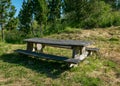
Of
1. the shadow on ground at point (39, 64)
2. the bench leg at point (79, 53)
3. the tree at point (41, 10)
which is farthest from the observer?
the tree at point (41, 10)

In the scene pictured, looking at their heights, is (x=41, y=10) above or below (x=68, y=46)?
above

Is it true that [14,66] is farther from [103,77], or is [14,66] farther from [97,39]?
[97,39]

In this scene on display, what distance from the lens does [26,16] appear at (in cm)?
2308

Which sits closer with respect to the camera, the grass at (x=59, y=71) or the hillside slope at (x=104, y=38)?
the grass at (x=59, y=71)

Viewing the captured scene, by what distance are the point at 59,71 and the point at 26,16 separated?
17.8m

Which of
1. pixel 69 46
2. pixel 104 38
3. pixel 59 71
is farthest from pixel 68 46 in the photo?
pixel 104 38

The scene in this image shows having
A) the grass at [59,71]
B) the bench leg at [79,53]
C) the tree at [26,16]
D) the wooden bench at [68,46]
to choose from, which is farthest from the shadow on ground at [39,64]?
the tree at [26,16]

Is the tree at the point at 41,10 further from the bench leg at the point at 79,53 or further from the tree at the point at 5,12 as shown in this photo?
the bench leg at the point at 79,53

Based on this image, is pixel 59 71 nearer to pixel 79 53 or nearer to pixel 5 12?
pixel 79 53

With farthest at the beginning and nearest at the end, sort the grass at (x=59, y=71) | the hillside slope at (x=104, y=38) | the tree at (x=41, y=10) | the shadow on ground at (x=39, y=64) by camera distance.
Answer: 1. the tree at (x=41, y=10)
2. the hillside slope at (x=104, y=38)
3. the shadow on ground at (x=39, y=64)
4. the grass at (x=59, y=71)

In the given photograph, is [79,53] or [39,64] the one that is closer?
[39,64]

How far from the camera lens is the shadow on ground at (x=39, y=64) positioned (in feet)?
20.1

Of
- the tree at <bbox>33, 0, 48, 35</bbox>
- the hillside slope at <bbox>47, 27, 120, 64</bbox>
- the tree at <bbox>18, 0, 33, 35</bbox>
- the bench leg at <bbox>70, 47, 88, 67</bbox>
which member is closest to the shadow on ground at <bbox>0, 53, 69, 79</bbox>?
the bench leg at <bbox>70, 47, 88, 67</bbox>

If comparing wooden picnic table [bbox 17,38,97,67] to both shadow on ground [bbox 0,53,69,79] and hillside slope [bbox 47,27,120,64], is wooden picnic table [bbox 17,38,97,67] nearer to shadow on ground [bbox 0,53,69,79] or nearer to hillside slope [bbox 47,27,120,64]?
shadow on ground [bbox 0,53,69,79]
